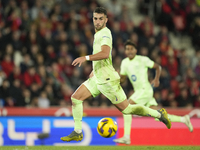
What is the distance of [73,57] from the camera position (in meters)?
12.9

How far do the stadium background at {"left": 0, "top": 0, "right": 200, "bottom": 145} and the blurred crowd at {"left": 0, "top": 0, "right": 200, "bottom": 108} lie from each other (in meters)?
0.03

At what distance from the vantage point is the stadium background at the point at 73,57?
9266 mm

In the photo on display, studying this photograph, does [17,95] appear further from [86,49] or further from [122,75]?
[122,75]

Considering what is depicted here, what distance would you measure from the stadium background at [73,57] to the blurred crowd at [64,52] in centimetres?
3

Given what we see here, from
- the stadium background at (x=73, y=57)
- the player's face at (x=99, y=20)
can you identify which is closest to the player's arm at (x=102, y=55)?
the player's face at (x=99, y=20)

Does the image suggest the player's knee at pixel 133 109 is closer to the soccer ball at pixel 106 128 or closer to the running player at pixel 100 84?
the running player at pixel 100 84

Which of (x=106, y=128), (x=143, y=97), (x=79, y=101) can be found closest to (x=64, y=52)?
(x=143, y=97)

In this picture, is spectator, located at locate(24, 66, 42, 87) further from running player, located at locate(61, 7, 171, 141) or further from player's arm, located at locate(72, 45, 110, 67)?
player's arm, located at locate(72, 45, 110, 67)

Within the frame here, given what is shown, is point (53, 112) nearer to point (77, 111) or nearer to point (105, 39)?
point (77, 111)

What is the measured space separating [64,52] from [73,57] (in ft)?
1.34

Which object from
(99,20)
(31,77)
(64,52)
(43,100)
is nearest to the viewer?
(99,20)

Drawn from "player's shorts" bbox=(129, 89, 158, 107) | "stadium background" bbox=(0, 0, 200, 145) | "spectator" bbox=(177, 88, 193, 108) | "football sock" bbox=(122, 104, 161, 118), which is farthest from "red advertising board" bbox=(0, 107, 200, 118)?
"football sock" bbox=(122, 104, 161, 118)

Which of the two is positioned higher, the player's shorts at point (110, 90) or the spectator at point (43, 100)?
the player's shorts at point (110, 90)

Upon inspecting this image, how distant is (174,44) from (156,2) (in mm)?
1916
